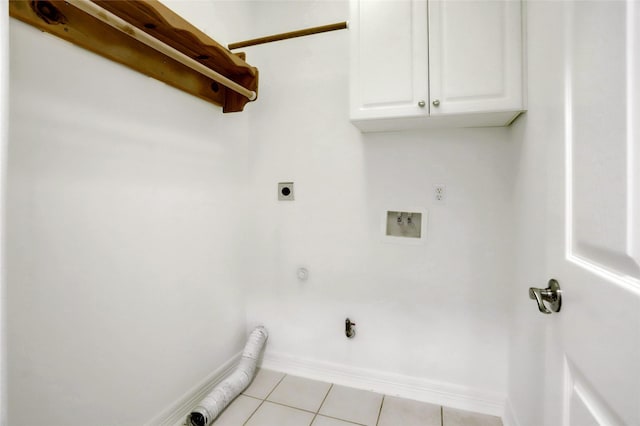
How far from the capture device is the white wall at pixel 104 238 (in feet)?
2.89

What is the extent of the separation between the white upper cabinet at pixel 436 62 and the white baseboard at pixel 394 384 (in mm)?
1440

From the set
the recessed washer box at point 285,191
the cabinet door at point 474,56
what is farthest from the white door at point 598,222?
the recessed washer box at point 285,191

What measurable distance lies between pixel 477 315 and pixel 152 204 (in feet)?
5.71

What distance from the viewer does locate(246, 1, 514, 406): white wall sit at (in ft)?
4.93

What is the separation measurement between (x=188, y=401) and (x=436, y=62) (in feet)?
6.77

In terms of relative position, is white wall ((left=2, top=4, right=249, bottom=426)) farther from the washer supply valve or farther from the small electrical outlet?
the small electrical outlet

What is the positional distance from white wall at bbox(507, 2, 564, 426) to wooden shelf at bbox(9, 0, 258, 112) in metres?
1.26

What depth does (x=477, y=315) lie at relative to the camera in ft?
4.99

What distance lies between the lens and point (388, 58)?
131 centimetres

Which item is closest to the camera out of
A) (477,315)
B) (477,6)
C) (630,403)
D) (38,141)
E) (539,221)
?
(630,403)

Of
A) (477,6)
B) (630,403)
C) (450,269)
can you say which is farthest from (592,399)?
(477,6)

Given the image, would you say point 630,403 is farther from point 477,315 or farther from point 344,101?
point 344,101

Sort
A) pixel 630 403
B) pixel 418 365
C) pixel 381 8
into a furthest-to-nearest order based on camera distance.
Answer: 1. pixel 418 365
2. pixel 381 8
3. pixel 630 403

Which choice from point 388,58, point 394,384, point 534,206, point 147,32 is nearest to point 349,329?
point 394,384
